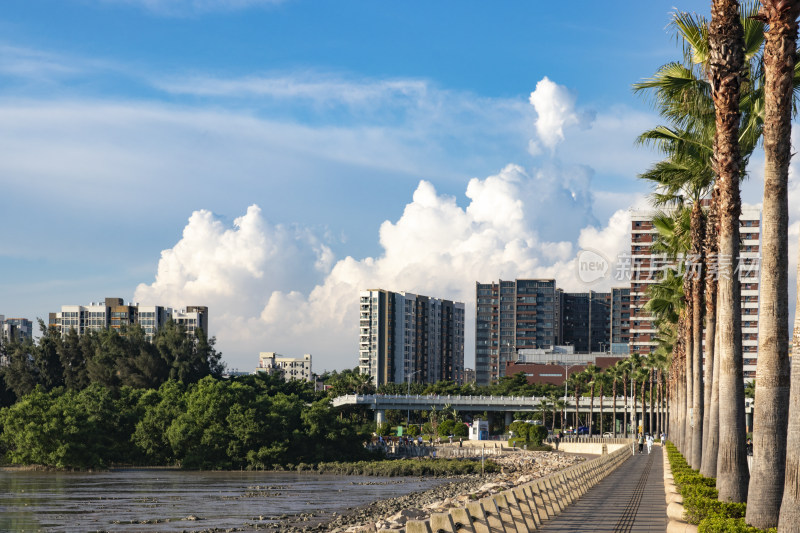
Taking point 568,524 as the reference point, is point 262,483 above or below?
below

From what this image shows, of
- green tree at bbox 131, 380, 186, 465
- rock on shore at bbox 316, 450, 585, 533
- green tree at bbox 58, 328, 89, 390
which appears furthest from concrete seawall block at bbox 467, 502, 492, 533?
green tree at bbox 58, 328, 89, 390

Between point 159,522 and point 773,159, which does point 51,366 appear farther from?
point 773,159

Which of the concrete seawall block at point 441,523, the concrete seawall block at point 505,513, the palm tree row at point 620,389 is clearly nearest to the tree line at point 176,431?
the palm tree row at point 620,389

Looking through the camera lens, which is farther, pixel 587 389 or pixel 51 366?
pixel 587 389

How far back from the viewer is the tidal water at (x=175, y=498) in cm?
4422

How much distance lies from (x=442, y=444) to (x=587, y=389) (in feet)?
144

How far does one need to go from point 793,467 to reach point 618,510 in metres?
13.8

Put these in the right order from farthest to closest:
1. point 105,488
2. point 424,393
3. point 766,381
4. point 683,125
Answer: point 424,393 → point 105,488 → point 683,125 → point 766,381

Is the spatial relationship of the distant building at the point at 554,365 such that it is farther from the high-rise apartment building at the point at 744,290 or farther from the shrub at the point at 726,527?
the shrub at the point at 726,527

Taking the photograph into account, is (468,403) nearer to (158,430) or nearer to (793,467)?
(158,430)

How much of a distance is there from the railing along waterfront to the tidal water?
19.9 m

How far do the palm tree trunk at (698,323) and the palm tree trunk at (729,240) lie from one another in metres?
11.0

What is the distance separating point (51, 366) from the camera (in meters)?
110

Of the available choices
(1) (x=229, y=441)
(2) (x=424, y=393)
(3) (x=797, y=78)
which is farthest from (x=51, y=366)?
(3) (x=797, y=78)
